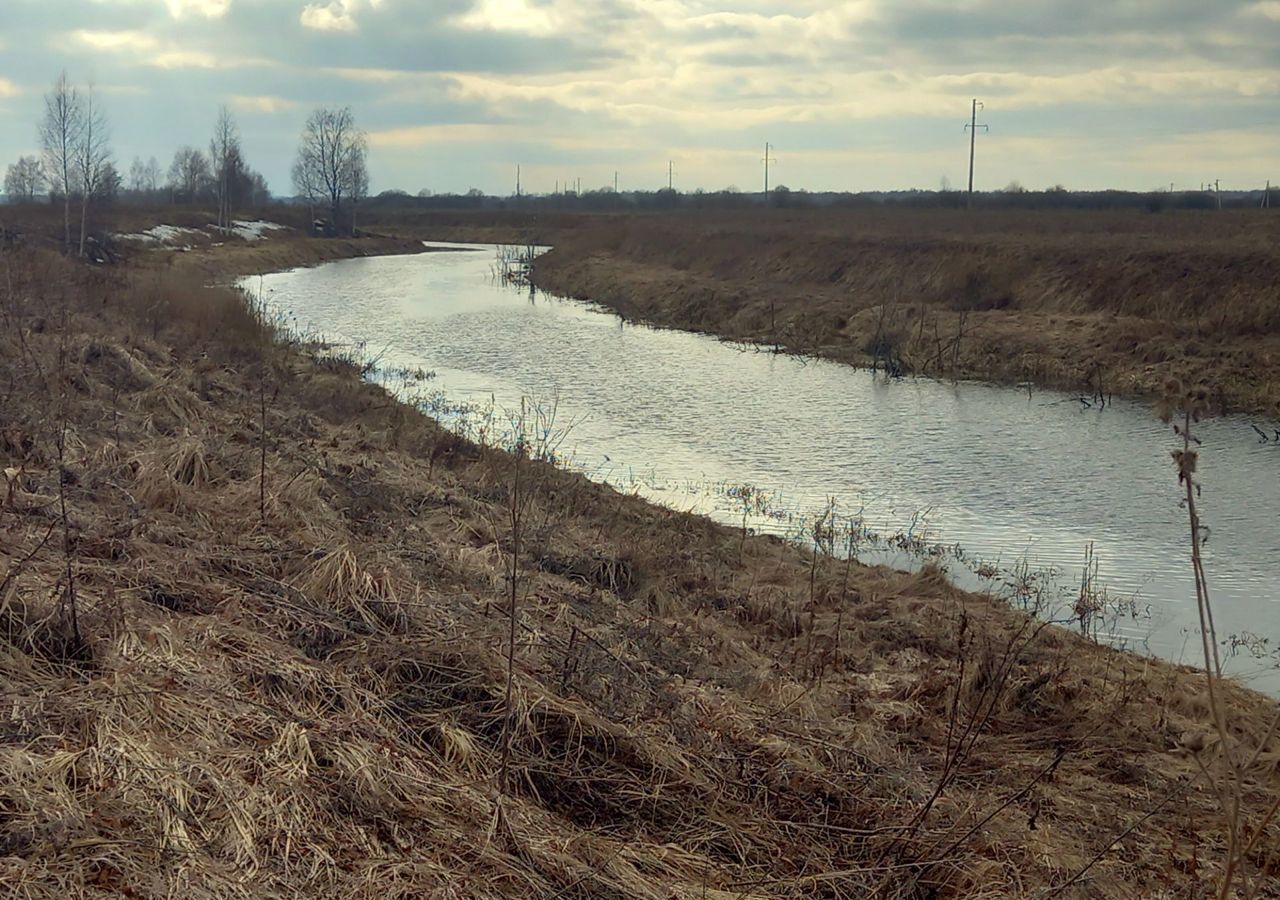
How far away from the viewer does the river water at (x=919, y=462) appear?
32.4ft

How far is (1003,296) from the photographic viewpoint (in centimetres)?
2911

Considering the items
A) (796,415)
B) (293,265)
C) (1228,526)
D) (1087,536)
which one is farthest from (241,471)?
(293,265)

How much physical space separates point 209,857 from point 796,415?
15.5m

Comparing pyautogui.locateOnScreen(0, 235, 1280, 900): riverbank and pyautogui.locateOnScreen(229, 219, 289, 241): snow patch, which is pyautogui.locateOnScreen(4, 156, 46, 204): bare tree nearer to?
pyautogui.locateOnScreen(229, 219, 289, 241): snow patch

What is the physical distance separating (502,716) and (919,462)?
432 inches

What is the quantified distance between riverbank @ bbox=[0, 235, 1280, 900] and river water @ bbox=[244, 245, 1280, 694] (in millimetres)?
1652

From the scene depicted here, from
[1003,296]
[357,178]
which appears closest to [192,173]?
[357,178]

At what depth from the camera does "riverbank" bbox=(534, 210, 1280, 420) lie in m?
22.1

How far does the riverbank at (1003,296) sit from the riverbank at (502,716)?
11.2 meters

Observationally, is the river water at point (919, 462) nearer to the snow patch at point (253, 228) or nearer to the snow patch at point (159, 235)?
the snow patch at point (159, 235)

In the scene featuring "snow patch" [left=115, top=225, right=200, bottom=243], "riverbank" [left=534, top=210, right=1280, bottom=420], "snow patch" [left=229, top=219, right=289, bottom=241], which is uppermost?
"snow patch" [left=229, top=219, right=289, bottom=241]

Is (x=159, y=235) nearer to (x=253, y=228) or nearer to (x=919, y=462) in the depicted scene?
(x=253, y=228)

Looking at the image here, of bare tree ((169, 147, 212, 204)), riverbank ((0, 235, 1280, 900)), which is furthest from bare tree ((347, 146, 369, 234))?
riverbank ((0, 235, 1280, 900))

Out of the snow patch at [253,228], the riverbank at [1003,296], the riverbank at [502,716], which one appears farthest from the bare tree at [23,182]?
the riverbank at [502,716]
